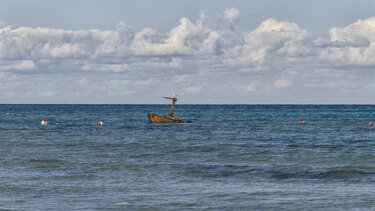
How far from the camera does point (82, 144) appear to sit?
1788 inches

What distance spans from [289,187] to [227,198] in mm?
3762

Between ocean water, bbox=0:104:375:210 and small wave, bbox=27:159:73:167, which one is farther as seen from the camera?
small wave, bbox=27:159:73:167

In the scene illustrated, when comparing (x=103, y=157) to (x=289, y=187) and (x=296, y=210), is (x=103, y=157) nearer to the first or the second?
(x=289, y=187)

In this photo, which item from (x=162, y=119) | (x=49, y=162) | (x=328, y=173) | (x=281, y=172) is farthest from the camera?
(x=162, y=119)

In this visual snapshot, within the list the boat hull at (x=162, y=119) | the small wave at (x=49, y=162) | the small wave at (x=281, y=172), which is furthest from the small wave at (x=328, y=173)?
the boat hull at (x=162, y=119)

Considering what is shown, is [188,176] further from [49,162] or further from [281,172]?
[49,162]

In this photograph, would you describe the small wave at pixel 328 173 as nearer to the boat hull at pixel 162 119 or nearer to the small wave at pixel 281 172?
the small wave at pixel 281 172

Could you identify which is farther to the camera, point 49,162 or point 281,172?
point 49,162

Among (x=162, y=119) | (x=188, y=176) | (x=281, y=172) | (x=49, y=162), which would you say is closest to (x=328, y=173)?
(x=281, y=172)

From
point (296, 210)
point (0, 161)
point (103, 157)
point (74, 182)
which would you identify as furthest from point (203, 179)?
point (0, 161)

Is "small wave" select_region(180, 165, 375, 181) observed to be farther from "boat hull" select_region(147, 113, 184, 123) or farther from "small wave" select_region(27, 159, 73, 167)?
"boat hull" select_region(147, 113, 184, 123)

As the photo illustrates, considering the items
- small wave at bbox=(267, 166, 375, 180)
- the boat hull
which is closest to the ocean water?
small wave at bbox=(267, 166, 375, 180)

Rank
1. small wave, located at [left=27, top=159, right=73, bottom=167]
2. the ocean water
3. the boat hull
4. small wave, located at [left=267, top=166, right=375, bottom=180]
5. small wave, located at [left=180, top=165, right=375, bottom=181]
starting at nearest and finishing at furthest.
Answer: the ocean water, small wave, located at [left=267, top=166, right=375, bottom=180], small wave, located at [left=180, top=165, right=375, bottom=181], small wave, located at [left=27, top=159, right=73, bottom=167], the boat hull

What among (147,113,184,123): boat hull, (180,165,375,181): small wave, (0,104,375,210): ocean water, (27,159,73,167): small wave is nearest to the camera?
(0,104,375,210): ocean water
